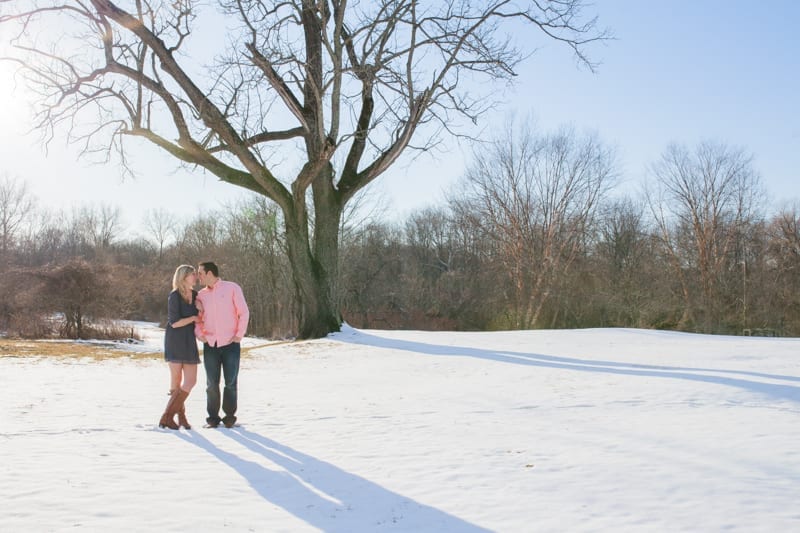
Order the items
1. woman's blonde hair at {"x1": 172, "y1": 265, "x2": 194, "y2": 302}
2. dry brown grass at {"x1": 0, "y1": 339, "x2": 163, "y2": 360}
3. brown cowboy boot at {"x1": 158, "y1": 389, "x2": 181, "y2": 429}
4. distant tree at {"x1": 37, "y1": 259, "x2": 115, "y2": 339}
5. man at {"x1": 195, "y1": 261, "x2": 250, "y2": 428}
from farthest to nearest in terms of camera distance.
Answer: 1. distant tree at {"x1": 37, "y1": 259, "x2": 115, "y2": 339}
2. dry brown grass at {"x1": 0, "y1": 339, "x2": 163, "y2": 360}
3. man at {"x1": 195, "y1": 261, "x2": 250, "y2": 428}
4. woman's blonde hair at {"x1": 172, "y1": 265, "x2": 194, "y2": 302}
5. brown cowboy boot at {"x1": 158, "y1": 389, "x2": 181, "y2": 429}

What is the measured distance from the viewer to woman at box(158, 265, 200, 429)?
7.09 m

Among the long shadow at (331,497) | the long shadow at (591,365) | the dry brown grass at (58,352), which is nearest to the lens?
the long shadow at (331,497)

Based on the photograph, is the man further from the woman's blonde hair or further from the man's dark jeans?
the woman's blonde hair

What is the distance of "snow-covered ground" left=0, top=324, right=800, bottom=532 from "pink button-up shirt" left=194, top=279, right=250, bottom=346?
107 cm

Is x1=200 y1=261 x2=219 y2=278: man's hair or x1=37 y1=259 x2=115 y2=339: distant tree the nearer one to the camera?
x1=200 y1=261 x2=219 y2=278: man's hair

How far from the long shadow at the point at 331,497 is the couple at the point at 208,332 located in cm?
125

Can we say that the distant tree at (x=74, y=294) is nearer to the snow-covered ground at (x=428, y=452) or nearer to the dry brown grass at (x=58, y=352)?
the dry brown grass at (x=58, y=352)

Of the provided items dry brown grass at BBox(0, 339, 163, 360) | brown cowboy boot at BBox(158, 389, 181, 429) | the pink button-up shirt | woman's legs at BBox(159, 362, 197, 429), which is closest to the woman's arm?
the pink button-up shirt

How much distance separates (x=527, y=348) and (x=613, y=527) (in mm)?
10204

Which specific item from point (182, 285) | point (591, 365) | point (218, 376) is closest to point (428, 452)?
point (218, 376)

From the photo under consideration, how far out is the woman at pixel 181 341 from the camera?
709 cm

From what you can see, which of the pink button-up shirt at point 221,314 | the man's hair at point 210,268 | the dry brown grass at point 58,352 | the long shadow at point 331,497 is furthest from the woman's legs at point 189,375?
the dry brown grass at point 58,352

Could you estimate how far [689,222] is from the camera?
3641 cm

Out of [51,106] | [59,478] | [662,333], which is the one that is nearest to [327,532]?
[59,478]
